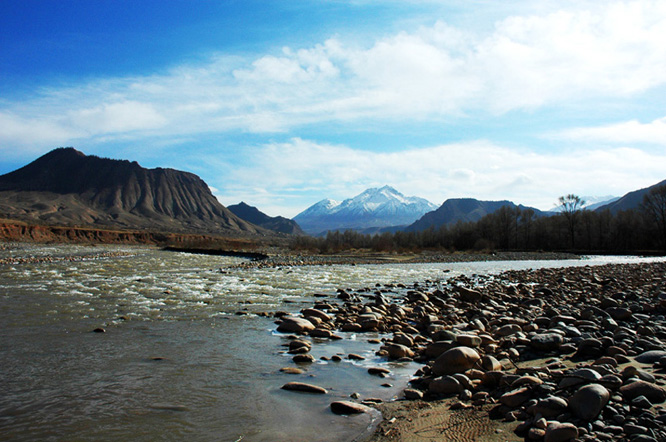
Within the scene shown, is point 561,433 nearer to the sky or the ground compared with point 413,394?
nearer to the sky

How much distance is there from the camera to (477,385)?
6820mm

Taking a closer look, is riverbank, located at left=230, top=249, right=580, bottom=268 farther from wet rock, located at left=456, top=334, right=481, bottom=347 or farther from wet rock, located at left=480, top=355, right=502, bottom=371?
wet rock, located at left=480, top=355, right=502, bottom=371

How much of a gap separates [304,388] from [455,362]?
9.67ft

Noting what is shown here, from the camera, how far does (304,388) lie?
706 cm

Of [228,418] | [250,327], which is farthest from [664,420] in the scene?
[250,327]

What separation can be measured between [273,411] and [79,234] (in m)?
135

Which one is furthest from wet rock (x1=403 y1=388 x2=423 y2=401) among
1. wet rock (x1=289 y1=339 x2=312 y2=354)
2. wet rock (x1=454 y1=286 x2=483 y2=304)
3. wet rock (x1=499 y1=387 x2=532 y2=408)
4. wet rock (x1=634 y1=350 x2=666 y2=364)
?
wet rock (x1=454 y1=286 x2=483 y2=304)

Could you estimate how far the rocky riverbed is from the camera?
4.90 meters

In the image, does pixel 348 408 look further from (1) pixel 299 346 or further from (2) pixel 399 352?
(1) pixel 299 346

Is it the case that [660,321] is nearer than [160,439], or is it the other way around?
[160,439]

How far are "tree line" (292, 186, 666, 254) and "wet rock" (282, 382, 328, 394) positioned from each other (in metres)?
73.3

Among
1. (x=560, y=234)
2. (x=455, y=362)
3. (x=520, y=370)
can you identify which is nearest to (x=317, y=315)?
(x=455, y=362)

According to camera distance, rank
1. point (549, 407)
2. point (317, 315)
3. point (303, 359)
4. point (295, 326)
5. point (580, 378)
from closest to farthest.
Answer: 1. point (549, 407)
2. point (580, 378)
3. point (303, 359)
4. point (295, 326)
5. point (317, 315)

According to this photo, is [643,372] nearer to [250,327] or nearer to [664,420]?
[664,420]
